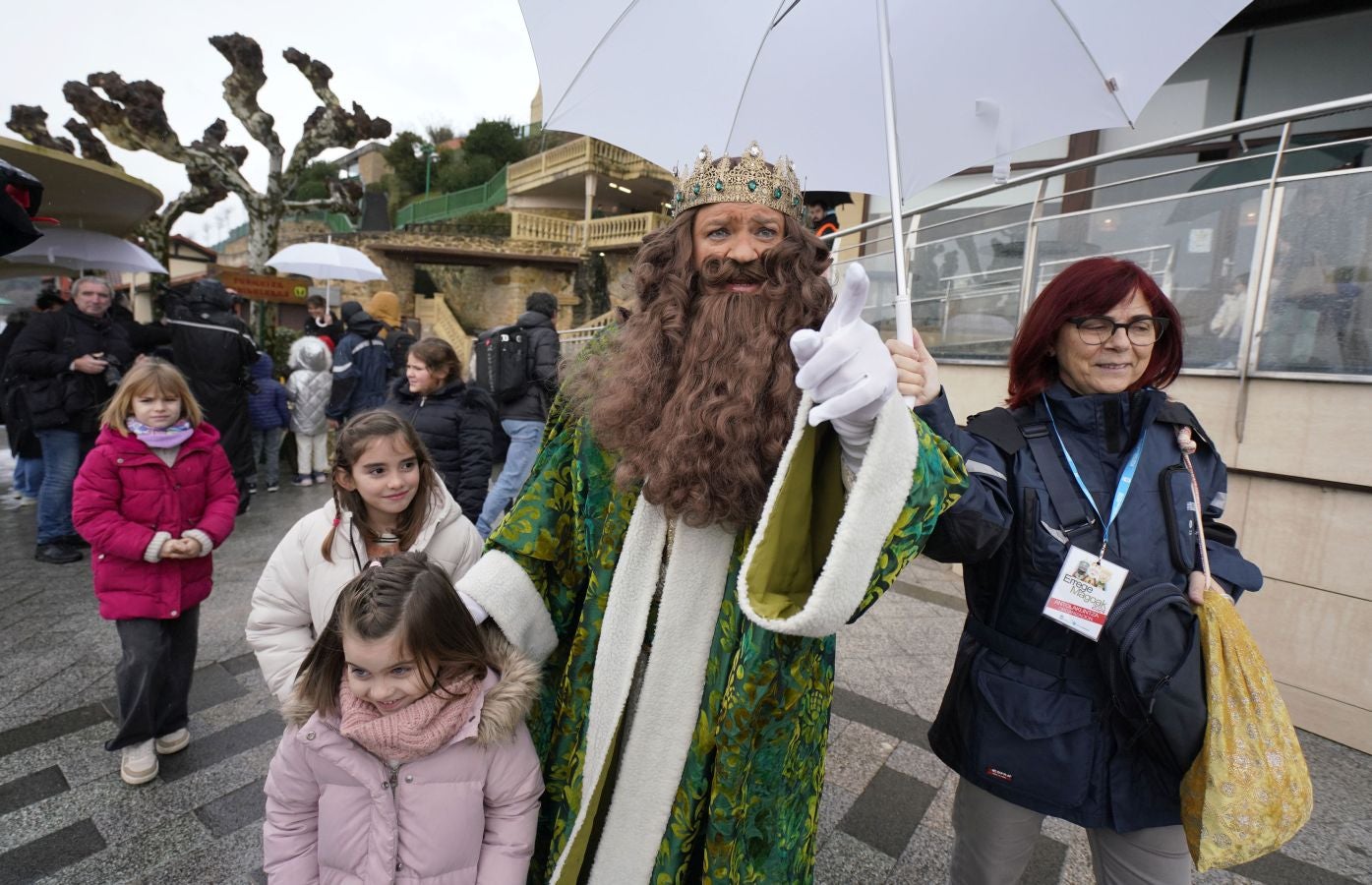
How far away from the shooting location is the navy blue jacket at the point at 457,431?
4.04m

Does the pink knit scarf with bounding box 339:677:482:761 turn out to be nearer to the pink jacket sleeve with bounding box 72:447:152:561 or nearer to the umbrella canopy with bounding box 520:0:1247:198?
the umbrella canopy with bounding box 520:0:1247:198

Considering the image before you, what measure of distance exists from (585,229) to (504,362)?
21.2 meters

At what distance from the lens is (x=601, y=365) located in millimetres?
1544

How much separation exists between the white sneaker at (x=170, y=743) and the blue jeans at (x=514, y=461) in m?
2.46

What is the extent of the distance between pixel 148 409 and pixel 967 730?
9.60 feet

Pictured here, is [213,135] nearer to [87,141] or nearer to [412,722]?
[87,141]

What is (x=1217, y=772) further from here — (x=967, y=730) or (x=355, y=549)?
(x=355, y=549)

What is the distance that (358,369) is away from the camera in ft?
22.1

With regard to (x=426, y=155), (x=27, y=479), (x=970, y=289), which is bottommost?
(x=27, y=479)

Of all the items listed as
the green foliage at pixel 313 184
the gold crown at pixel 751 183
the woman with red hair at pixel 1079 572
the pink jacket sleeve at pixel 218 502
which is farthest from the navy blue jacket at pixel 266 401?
the green foliage at pixel 313 184

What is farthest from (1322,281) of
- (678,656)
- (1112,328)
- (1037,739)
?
(678,656)

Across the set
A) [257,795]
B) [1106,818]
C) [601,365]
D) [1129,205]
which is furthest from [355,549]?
[1129,205]

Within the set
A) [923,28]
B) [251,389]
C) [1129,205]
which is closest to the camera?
[923,28]

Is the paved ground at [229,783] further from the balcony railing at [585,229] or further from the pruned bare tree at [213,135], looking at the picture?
the balcony railing at [585,229]
